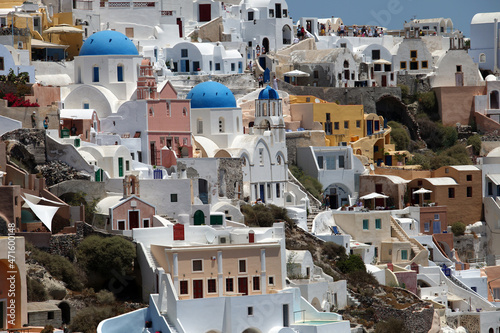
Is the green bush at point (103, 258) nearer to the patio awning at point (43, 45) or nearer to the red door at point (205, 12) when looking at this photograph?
the patio awning at point (43, 45)

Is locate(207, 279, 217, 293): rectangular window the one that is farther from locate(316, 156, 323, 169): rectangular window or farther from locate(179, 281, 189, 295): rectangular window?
locate(316, 156, 323, 169): rectangular window

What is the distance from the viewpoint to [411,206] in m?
74.1

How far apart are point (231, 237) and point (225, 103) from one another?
14.7 m

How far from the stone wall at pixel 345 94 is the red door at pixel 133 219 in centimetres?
2577

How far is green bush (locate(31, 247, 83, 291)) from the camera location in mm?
53656

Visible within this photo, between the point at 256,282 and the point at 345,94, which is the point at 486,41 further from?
the point at 256,282

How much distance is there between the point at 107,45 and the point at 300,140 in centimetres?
1193

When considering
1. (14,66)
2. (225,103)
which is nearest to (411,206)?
(225,103)

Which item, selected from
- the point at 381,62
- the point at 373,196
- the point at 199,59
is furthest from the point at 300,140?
the point at 381,62

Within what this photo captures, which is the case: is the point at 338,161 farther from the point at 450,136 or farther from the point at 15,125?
the point at 15,125

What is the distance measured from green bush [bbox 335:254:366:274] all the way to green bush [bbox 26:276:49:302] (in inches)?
648

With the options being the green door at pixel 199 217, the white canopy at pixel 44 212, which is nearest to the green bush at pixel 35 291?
the white canopy at pixel 44 212

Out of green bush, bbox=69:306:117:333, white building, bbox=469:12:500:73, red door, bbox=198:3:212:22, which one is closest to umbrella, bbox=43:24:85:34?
red door, bbox=198:3:212:22

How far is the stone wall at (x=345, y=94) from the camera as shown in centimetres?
8275
